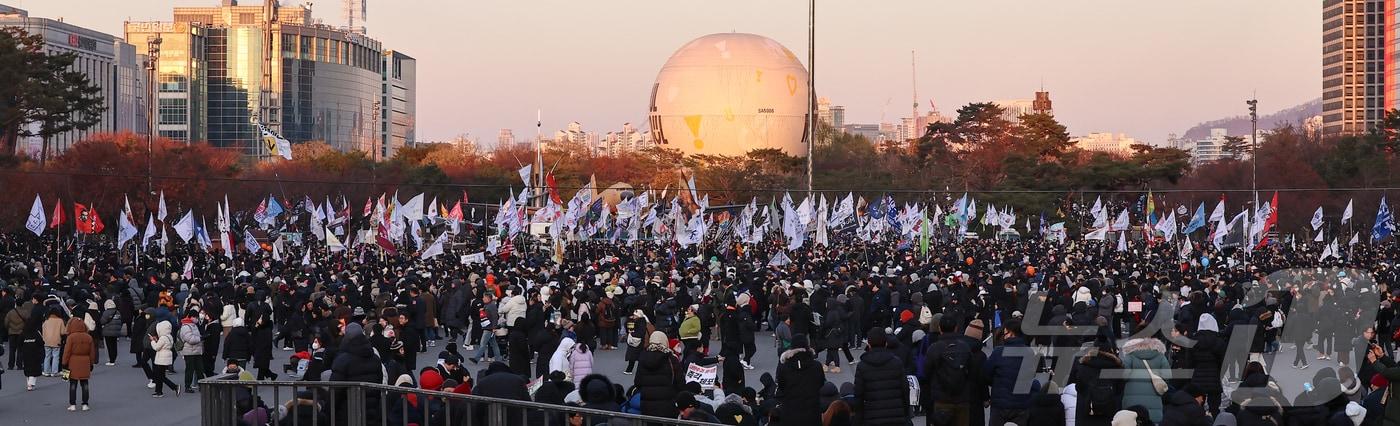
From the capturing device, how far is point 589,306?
63.8 feet

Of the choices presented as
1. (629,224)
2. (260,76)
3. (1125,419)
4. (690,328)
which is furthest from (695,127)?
(1125,419)

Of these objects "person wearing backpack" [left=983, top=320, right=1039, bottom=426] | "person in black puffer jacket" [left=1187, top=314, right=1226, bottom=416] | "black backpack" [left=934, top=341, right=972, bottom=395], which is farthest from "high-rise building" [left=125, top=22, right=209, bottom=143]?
"person wearing backpack" [left=983, top=320, right=1039, bottom=426]

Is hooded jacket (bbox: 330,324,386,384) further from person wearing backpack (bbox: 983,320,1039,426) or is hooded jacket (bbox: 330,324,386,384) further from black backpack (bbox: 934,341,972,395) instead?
person wearing backpack (bbox: 983,320,1039,426)

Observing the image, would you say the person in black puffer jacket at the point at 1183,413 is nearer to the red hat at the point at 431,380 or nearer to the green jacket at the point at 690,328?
the red hat at the point at 431,380

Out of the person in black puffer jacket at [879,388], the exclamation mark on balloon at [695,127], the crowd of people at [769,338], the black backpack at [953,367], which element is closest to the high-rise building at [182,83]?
the exclamation mark on balloon at [695,127]

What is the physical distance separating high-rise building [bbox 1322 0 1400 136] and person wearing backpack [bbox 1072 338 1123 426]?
5249 inches

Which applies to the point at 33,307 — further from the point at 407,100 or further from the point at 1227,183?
the point at 407,100

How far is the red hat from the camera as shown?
10.4 m

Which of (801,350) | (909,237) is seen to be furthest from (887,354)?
(909,237)

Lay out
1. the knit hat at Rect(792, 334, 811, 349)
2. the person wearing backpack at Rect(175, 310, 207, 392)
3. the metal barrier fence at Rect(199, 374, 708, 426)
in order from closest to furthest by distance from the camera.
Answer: the metal barrier fence at Rect(199, 374, 708, 426)
the knit hat at Rect(792, 334, 811, 349)
the person wearing backpack at Rect(175, 310, 207, 392)

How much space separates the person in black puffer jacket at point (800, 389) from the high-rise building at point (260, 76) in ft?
410

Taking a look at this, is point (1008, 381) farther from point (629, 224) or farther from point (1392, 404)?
point (629, 224)

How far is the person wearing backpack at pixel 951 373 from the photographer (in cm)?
1054

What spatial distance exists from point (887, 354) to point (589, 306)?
967 centimetres
